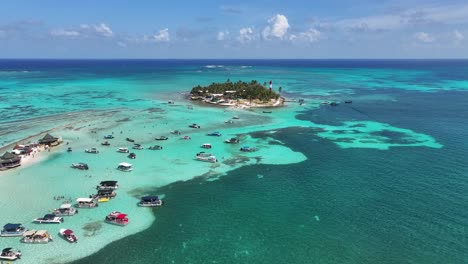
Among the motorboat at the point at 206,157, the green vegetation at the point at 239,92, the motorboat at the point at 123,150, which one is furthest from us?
the green vegetation at the point at 239,92

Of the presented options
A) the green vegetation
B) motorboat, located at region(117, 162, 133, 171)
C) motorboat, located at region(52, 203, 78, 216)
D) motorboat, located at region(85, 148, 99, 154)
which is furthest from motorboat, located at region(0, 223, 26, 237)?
the green vegetation

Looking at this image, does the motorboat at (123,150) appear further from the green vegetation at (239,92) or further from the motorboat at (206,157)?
the green vegetation at (239,92)

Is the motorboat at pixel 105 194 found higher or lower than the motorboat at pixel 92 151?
lower

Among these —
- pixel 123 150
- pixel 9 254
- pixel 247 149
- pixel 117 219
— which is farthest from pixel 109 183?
pixel 247 149

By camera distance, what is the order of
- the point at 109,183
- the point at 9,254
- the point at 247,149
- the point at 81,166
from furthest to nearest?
the point at 247,149 → the point at 81,166 → the point at 109,183 → the point at 9,254

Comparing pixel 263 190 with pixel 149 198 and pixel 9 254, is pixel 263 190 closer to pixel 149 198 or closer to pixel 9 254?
pixel 149 198

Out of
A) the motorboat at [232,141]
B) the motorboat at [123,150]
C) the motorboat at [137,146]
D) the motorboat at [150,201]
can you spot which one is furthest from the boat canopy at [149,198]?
the motorboat at [232,141]

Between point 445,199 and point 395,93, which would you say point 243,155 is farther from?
point 395,93

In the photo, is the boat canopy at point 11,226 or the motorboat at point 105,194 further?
the motorboat at point 105,194
